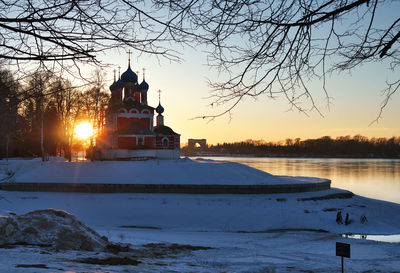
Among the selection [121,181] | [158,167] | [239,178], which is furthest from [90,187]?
[239,178]

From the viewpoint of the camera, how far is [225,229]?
2092cm

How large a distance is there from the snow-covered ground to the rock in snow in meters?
0.57

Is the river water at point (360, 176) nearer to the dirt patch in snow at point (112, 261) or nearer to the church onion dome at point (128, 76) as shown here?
the church onion dome at point (128, 76)

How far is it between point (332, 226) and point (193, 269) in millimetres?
14933

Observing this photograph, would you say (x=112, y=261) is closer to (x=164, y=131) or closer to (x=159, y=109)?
(x=164, y=131)

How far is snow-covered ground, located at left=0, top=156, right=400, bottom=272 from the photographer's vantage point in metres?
9.93

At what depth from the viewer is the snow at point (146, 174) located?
89.1ft

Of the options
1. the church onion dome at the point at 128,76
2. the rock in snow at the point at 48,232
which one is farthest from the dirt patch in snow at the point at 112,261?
the church onion dome at the point at 128,76

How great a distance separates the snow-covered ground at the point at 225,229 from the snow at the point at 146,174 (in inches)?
30.3

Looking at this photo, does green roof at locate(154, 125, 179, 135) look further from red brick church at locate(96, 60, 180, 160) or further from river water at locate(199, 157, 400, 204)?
river water at locate(199, 157, 400, 204)

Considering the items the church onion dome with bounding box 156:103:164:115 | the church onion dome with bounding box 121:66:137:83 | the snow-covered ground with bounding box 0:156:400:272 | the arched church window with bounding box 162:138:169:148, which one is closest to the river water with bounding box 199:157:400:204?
the snow-covered ground with bounding box 0:156:400:272

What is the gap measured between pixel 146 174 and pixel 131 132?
Answer: 12.9 meters

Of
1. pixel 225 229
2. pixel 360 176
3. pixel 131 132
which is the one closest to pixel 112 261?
pixel 225 229

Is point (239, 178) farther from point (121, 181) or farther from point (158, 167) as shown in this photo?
point (121, 181)
